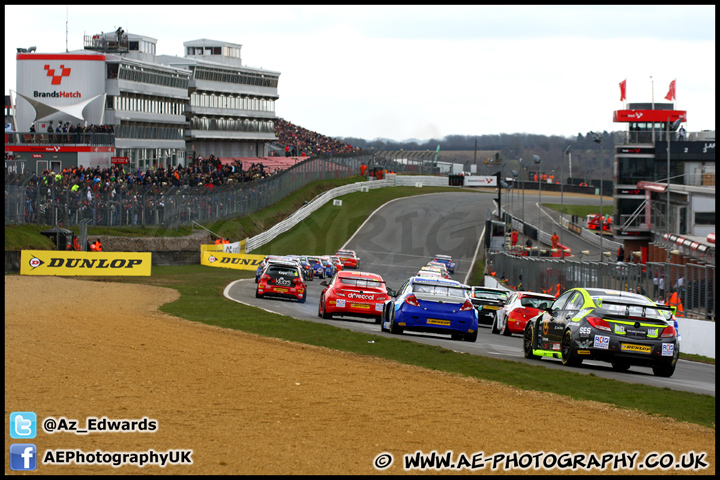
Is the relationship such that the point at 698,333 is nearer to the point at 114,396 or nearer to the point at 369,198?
the point at 114,396

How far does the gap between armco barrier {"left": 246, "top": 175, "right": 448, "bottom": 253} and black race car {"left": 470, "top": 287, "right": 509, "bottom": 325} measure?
3202cm

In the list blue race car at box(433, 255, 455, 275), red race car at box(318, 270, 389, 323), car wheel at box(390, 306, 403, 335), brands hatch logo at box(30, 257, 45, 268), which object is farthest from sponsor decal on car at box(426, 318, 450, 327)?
blue race car at box(433, 255, 455, 275)

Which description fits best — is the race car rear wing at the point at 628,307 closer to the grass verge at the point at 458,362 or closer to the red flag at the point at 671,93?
the grass verge at the point at 458,362

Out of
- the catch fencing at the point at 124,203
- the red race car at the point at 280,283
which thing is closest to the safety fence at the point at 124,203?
the catch fencing at the point at 124,203

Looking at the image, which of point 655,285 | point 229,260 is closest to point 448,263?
point 229,260

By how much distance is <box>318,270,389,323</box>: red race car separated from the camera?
78.6 ft

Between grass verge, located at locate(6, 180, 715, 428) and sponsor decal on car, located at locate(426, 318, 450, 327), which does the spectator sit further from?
grass verge, located at locate(6, 180, 715, 428)

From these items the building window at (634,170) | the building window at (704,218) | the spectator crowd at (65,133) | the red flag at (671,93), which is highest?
the red flag at (671,93)

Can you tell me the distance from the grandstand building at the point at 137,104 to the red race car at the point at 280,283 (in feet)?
87.5

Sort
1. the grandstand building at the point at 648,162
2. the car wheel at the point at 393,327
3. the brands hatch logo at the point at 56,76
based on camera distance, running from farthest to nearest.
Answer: the brands hatch logo at the point at 56,76 → the grandstand building at the point at 648,162 → the car wheel at the point at 393,327

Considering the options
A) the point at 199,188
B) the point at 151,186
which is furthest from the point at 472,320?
the point at 199,188

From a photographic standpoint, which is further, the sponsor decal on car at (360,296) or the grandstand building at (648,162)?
the grandstand building at (648,162)

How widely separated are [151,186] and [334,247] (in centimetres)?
2145

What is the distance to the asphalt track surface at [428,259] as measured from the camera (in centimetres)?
1736
